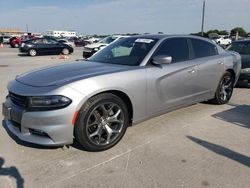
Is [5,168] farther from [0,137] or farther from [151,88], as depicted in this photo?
[151,88]

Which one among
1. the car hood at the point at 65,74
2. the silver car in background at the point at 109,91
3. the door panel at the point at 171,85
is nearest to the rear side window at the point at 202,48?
the silver car in background at the point at 109,91

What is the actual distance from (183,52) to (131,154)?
227 cm

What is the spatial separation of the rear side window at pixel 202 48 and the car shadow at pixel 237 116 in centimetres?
121

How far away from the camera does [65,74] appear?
3.88 m

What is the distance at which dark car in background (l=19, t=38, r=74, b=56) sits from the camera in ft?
70.0

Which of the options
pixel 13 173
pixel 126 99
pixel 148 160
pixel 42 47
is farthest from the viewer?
pixel 42 47

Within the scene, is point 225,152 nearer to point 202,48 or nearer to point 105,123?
point 105,123

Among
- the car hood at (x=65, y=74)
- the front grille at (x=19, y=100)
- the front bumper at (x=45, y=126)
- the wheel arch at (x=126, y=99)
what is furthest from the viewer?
the wheel arch at (x=126, y=99)

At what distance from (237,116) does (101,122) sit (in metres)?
2.95

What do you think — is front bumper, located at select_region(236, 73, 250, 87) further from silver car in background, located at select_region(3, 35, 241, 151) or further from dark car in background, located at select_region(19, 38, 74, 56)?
dark car in background, located at select_region(19, 38, 74, 56)

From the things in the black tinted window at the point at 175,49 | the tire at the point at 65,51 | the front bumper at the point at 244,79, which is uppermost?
the black tinted window at the point at 175,49

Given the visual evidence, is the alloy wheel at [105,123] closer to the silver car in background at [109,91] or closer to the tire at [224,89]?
the silver car in background at [109,91]

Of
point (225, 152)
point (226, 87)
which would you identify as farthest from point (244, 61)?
point (225, 152)

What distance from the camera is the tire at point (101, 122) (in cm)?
357
